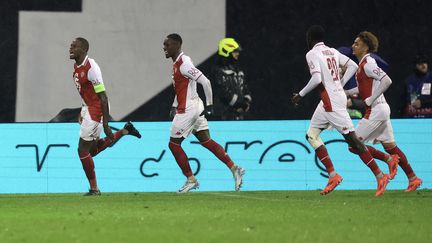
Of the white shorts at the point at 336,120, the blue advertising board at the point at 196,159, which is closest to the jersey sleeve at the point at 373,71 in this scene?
the white shorts at the point at 336,120

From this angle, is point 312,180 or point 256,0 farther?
point 256,0

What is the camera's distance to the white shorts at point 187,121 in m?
15.6

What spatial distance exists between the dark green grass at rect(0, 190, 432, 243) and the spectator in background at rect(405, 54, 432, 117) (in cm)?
367

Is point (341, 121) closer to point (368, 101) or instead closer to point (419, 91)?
point (368, 101)

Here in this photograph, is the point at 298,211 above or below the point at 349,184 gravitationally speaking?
above

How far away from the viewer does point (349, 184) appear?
683 inches

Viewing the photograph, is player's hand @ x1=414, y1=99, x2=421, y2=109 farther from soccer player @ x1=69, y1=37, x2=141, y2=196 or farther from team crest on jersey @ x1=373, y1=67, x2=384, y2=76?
soccer player @ x1=69, y1=37, x2=141, y2=196

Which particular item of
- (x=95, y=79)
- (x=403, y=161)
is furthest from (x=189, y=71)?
(x=403, y=161)

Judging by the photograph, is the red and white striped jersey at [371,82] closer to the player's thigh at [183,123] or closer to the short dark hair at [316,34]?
the short dark hair at [316,34]

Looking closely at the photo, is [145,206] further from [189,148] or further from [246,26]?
[246,26]

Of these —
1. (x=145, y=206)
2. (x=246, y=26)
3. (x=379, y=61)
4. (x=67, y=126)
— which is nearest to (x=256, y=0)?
(x=246, y=26)

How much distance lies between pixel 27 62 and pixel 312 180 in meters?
5.56

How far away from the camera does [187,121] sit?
1561 cm

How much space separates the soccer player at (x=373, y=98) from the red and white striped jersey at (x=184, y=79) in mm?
1932
